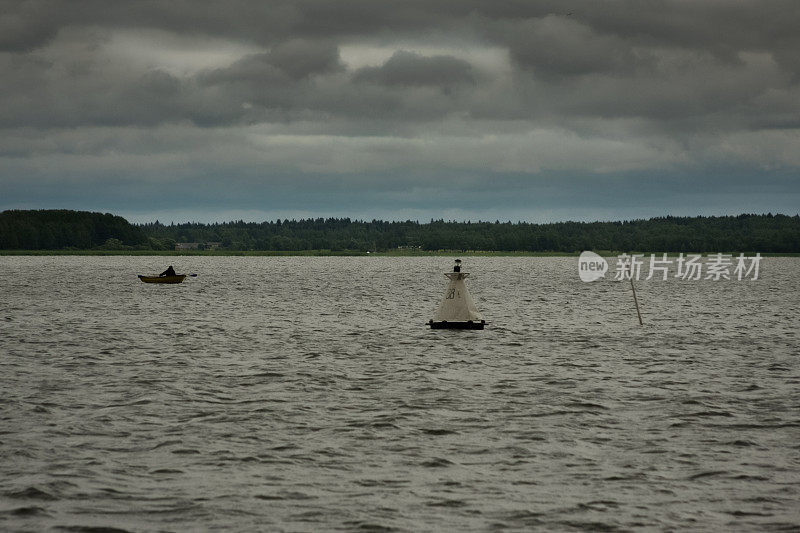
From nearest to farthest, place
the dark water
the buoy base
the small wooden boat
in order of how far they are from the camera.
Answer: the dark water
the buoy base
the small wooden boat

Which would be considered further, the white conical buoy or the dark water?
the white conical buoy

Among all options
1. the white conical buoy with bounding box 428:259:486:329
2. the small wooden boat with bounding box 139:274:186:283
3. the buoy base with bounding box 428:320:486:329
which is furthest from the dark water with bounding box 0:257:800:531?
the small wooden boat with bounding box 139:274:186:283

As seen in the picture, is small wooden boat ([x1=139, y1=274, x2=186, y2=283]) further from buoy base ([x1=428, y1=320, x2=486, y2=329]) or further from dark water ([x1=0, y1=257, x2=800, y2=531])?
buoy base ([x1=428, y1=320, x2=486, y2=329])

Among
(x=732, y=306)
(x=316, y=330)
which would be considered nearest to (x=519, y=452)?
(x=316, y=330)

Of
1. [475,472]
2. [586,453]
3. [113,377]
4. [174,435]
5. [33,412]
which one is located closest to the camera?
[475,472]

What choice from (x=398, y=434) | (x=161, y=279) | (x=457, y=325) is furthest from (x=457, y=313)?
(x=161, y=279)

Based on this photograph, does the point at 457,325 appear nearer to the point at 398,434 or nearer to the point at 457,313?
the point at 457,313

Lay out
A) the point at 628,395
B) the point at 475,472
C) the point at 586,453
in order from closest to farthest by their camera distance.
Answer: the point at 475,472, the point at 586,453, the point at 628,395

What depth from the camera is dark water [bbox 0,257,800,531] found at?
15.0 meters

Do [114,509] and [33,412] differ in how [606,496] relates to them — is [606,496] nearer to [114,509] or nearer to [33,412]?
[114,509]

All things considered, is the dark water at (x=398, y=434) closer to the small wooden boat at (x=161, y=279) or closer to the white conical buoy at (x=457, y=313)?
the white conical buoy at (x=457, y=313)

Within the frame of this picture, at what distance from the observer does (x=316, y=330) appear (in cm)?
5403

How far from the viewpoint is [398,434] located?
2134 centimetres

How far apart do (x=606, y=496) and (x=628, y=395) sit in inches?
484
